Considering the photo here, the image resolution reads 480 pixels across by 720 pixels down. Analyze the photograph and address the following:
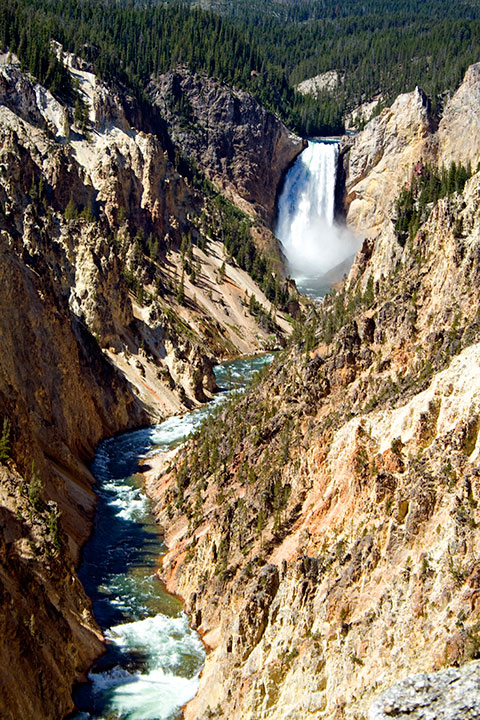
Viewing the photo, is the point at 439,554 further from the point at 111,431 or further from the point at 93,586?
the point at 111,431

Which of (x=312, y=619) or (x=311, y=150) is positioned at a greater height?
(x=311, y=150)

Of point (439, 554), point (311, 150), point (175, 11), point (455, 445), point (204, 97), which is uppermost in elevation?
point (175, 11)

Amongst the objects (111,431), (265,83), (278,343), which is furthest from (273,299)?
(265,83)

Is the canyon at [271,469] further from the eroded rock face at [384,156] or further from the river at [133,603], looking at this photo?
the eroded rock face at [384,156]

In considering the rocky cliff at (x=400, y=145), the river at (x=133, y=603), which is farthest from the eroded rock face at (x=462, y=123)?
the river at (x=133, y=603)

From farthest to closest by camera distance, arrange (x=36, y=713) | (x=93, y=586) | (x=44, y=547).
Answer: (x=93, y=586) → (x=44, y=547) → (x=36, y=713)

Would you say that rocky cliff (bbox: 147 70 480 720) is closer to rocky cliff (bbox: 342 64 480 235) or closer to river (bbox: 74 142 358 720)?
river (bbox: 74 142 358 720)
